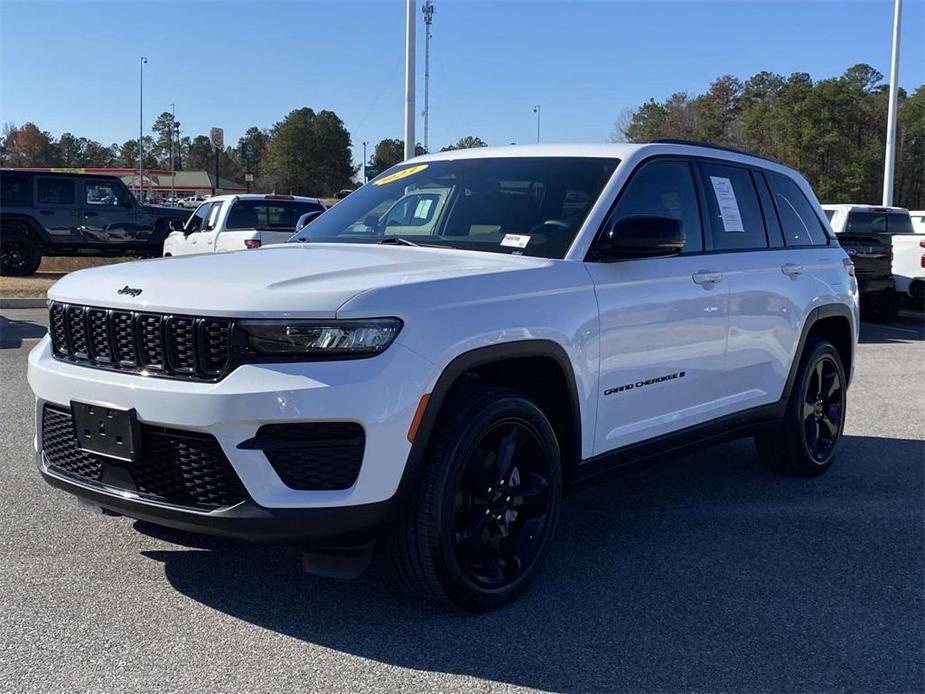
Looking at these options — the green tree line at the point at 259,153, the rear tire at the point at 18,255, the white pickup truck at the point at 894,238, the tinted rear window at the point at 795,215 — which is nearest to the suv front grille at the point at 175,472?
the tinted rear window at the point at 795,215

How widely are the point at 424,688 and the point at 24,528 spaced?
2.47 meters

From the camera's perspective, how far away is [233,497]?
3215 millimetres

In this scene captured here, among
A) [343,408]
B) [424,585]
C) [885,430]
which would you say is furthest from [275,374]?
[885,430]

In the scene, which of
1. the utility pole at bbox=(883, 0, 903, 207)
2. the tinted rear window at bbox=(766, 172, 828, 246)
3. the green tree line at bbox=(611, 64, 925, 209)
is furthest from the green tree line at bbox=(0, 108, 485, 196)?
the tinted rear window at bbox=(766, 172, 828, 246)

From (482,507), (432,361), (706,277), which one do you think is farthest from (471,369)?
(706,277)

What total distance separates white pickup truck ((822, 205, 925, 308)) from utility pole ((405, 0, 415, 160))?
7.92 metres

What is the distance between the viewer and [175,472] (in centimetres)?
330

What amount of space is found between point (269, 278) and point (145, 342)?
0.49 m

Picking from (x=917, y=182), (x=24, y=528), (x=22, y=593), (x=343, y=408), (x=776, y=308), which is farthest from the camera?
(x=917, y=182)

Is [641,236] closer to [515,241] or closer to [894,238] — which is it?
[515,241]

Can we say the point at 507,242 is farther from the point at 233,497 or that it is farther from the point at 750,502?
the point at 750,502

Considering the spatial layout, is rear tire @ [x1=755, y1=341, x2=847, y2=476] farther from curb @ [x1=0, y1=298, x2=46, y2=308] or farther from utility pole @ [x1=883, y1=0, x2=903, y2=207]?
utility pole @ [x1=883, y1=0, x2=903, y2=207]

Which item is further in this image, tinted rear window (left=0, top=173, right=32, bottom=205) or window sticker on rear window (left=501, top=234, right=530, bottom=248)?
tinted rear window (left=0, top=173, right=32, bottom=205)

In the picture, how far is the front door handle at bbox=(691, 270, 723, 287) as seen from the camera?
4738 millimetres
